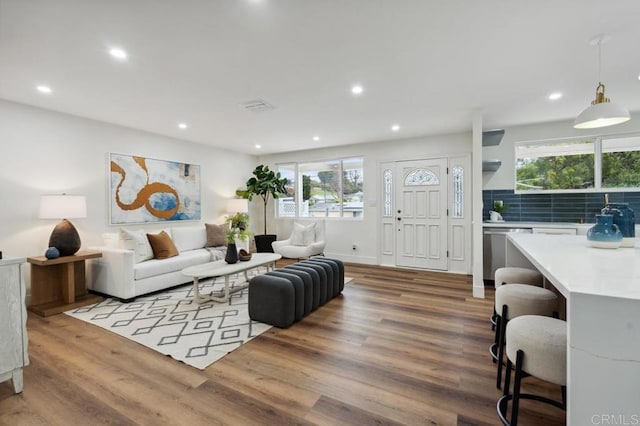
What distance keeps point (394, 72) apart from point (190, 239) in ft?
13.4

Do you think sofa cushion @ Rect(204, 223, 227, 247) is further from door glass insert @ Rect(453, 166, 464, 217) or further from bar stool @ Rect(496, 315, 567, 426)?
bar stool @ Rect(496, 315, 567, 426)

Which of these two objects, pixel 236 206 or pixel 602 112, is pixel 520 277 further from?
pixel 236 206

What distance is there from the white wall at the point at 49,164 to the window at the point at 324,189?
9.21ft

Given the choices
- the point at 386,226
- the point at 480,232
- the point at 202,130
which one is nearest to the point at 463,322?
the point at 480,232

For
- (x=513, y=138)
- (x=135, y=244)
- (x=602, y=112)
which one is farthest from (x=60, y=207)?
(x=513, y=138)

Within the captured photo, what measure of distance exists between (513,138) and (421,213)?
1.90 meters

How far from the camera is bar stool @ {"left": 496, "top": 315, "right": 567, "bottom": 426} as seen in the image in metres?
1.28

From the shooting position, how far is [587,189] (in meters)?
4.44

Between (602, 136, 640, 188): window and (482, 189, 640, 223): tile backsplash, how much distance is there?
0.57 ft

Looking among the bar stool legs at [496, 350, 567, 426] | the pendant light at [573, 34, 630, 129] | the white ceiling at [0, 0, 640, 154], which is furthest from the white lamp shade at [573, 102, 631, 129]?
the bar stool legs at [496, 350, 567, 426]

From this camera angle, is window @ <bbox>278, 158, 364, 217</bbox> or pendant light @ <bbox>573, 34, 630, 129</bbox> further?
window @ <bbox>278, 158, 364, 217</bbox>

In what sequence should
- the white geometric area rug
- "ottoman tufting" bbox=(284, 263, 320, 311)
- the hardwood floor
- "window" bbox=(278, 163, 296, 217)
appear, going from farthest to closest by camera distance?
"window" bbox=(278, 163, 296, 217) → "ottoman tufting" bbox=(284, 263, 320, 311) → the white geometric area rug → the hardwood floor

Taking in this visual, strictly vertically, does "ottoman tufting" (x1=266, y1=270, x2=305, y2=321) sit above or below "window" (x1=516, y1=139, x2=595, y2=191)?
below

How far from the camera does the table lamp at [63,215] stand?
339 centimetres
